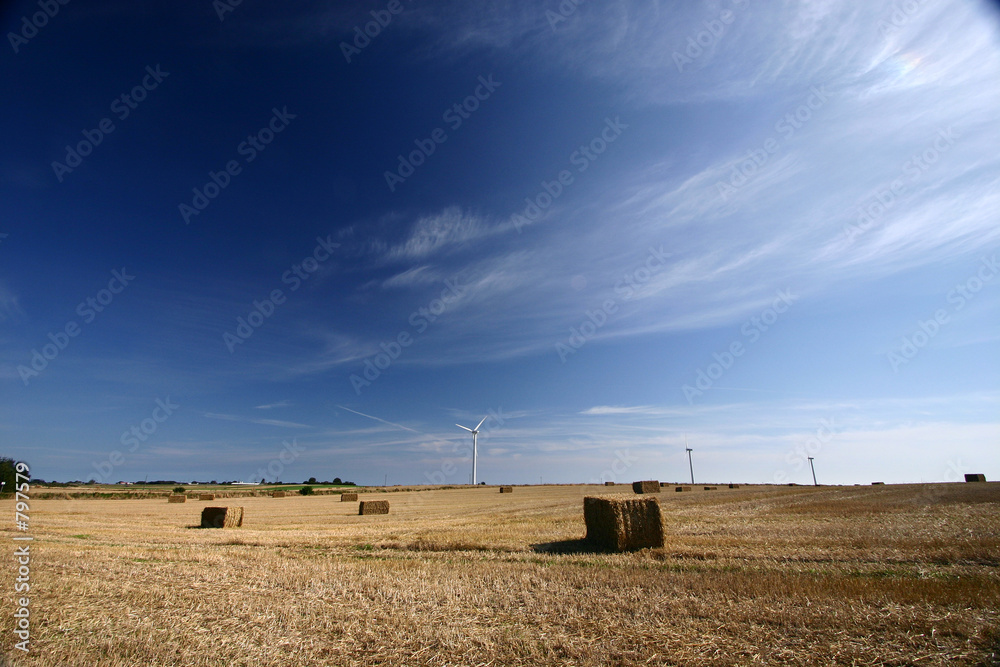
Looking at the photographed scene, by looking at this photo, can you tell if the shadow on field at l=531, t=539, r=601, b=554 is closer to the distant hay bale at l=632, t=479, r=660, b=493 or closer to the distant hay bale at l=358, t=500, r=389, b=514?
the distant hay bale at l=358, t=500, r=389, b=514

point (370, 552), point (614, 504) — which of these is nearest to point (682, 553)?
point (614, 504)

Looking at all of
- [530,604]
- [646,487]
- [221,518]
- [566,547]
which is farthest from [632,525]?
[646,487]

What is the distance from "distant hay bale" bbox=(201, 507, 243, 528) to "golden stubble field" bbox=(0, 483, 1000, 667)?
1154 cm

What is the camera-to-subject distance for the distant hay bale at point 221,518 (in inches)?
984

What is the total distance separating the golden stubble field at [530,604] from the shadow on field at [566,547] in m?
0.19

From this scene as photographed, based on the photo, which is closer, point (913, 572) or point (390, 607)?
point (390, 607)

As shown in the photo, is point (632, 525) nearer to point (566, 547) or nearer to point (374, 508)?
point (566, 547)

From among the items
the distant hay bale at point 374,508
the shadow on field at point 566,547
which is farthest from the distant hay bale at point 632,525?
the distant hay bale at point 374,508

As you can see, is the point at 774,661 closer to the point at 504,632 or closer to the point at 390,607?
the point at 504,632

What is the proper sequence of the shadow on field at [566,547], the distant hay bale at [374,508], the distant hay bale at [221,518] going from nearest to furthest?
the shadow on field at [566,547], the distant hay bale at [221,518], the distant hay bale at [374,508]

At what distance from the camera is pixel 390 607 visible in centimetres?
764

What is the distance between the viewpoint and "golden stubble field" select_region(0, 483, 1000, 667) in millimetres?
5738

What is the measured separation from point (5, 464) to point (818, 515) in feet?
388

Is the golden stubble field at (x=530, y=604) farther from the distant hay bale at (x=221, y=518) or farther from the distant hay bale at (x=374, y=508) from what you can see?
the distant hay bale at (x=374, y=508)
